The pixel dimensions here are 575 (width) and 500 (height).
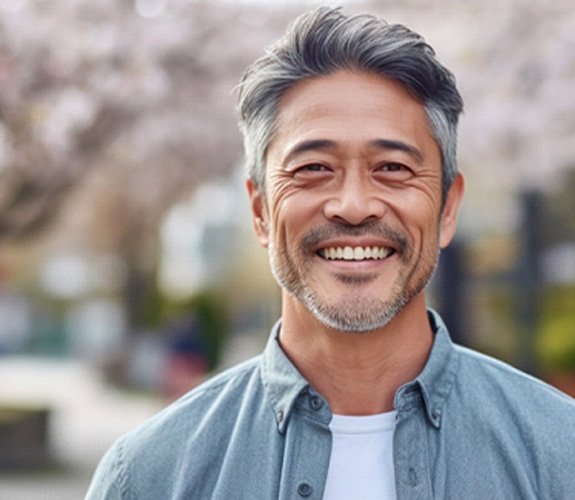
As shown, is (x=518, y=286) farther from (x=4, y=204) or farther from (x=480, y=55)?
(x=4, y=204)

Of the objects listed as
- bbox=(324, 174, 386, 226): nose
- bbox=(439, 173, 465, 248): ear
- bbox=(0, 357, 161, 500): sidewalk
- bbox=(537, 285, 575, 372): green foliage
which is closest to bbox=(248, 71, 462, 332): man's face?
bbox=(324, 174, 386, 226): nose

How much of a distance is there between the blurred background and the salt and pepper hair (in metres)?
6.18

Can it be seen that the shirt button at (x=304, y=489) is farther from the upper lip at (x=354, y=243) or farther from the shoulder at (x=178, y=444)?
the upper lip at (x=354, y=243)

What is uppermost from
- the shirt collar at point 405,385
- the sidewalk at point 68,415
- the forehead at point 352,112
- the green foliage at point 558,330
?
the forehead at point 352,112

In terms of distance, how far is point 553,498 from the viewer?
2.11 m

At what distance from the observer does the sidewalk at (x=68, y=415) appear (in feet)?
36.2

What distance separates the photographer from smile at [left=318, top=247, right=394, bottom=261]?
86.5 inches

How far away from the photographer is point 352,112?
7.32 ft

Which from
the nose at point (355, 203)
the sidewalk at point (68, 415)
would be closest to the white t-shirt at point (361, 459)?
the nose at point (355, 203)

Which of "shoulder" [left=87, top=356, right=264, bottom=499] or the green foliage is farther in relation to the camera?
the green foliage

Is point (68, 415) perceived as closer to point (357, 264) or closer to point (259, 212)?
point (259, 212)

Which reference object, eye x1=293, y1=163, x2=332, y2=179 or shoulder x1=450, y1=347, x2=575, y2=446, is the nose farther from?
shoulder x1=450, y1=347, x2=575, y2=446

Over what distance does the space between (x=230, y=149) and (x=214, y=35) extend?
2.77m

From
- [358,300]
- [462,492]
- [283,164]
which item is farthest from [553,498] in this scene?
[283,164]
